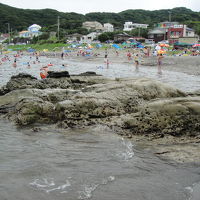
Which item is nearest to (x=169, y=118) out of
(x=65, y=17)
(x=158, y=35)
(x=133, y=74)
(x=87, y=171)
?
(x=87, y=171)

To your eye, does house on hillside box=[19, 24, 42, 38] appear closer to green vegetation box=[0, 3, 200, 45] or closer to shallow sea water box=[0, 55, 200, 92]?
green vegetation box=[0, 3, 200, 45]

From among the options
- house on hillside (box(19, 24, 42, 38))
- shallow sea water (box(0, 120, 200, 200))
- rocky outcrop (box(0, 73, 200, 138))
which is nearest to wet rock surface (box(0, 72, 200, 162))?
rocky outcrop (box(0, 73, 200, 138))

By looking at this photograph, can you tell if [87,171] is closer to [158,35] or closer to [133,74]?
[133,74]

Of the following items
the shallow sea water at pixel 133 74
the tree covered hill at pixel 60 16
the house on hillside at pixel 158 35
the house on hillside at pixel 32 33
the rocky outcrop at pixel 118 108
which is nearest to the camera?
the rocky outcrop at pixel 118 108

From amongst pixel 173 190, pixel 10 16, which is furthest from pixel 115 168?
pixel 10 16

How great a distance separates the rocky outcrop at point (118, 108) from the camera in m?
8.30

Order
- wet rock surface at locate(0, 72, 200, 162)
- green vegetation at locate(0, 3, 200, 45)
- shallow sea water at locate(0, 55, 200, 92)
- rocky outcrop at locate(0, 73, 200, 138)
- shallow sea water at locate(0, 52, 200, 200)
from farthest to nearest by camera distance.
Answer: green vegetation at locate(0, 3, 200, 45) < shallow sea water at locate(0, 55, 200, 92) < rocky outcrop at locate(0, 73, 200, 138) < wet rock surface at locate(0, 72, 200, 162) < shallow sea water at locate(0, 52, 200, 200)

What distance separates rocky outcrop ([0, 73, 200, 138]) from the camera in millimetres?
8297

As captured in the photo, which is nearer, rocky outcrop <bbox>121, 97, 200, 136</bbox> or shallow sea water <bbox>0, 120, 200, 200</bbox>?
shallow sea water <bbox>0, 120, 200, 200</bbox>

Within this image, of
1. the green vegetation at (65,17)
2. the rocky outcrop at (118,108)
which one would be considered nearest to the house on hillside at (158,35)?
the rocky outcrop at (118,108)

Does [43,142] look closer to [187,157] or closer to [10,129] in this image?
[10,129]

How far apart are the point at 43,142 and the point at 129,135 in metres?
2.57

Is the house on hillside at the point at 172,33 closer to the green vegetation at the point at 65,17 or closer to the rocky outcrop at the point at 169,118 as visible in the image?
the rocky outcrop at the point at 169,118

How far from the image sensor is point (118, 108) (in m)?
9.75
